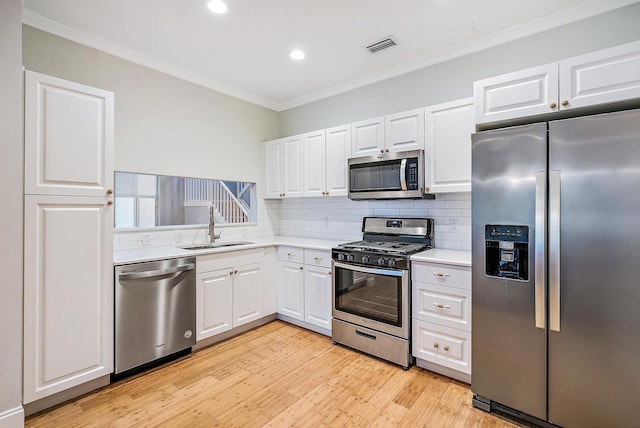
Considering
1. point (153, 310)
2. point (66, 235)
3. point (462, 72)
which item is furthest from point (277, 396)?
point (462, 72)

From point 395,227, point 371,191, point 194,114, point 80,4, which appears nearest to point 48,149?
point 80,4

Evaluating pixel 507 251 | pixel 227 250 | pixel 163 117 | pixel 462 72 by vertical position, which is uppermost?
pixel 462 72

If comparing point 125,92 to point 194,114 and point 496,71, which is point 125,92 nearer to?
point 194,114

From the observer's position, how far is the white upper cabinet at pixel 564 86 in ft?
5.73

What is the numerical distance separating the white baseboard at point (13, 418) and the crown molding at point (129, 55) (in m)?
2.72

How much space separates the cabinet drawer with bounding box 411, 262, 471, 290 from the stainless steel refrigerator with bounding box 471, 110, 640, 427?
25 cm

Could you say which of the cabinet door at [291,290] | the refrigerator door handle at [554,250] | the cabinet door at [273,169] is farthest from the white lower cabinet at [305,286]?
the refrigerator door handle at [554,250]

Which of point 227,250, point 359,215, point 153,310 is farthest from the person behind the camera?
point 359,215

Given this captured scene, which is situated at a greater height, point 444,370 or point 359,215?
point 359,215

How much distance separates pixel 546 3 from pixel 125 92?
11.8 ft

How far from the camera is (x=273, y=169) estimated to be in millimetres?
4168

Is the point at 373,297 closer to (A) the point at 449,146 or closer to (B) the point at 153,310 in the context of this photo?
(A) the point at 449,146

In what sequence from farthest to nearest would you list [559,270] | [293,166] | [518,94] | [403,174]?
1. [293,166]
2. [403,174]
3. [518,94]
4. [559,270]

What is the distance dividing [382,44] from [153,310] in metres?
3.05
